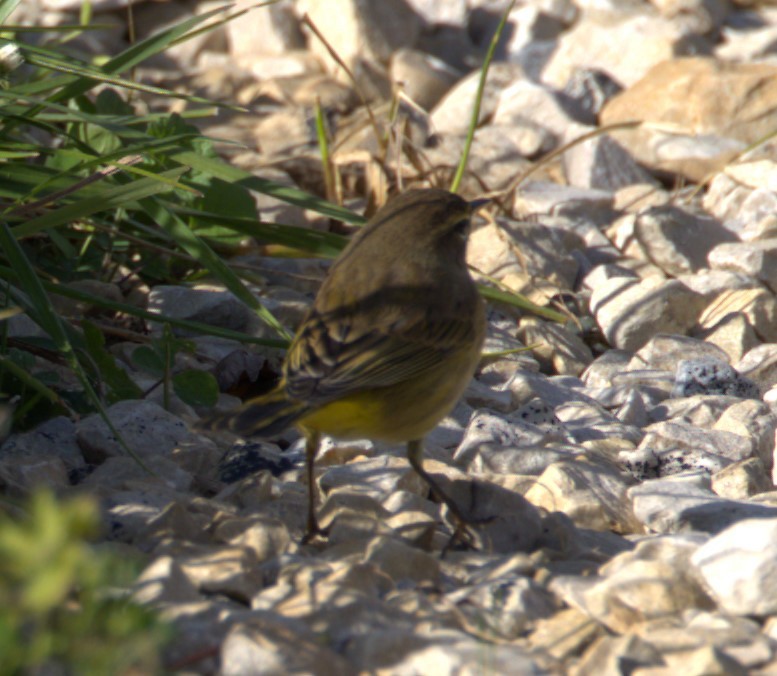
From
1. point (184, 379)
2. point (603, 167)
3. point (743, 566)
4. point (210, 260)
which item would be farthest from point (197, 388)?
point (603, 167)

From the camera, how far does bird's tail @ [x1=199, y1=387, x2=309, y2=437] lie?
3455 millimetres

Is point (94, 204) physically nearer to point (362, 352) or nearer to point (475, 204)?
point (362, 352)

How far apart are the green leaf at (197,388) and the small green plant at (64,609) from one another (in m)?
1.93

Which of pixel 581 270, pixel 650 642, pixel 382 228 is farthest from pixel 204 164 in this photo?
pixel 650 642

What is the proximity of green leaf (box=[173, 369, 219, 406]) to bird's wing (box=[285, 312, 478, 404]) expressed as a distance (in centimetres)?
49

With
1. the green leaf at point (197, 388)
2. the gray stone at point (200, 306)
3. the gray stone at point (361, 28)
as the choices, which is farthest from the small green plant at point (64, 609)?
the gray stone at point (361, 28)

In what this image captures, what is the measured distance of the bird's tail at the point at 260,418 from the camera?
11.3ft

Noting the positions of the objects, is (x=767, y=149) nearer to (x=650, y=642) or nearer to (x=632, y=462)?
(x=632, y=462)

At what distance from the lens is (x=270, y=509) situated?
12.1ft

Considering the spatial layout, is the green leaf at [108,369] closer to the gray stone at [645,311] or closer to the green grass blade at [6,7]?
the green grass blade at [6,7]

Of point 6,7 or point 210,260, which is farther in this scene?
point 6,7

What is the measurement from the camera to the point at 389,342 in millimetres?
3902

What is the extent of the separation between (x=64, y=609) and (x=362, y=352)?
1537 mm

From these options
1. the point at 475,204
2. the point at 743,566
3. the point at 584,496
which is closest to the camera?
the point at 743,566
